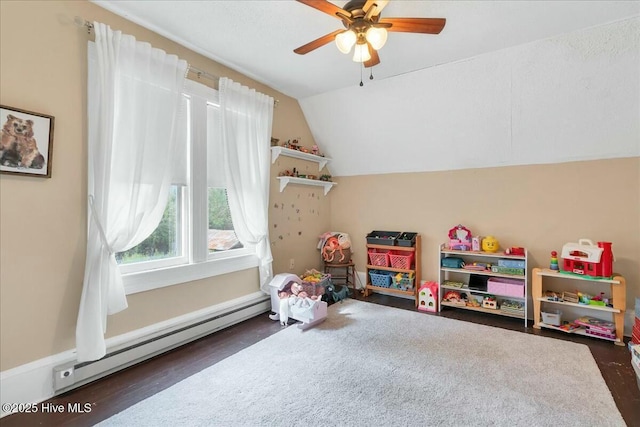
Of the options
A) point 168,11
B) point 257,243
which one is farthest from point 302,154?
point 168,11

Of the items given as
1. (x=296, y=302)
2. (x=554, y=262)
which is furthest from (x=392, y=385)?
(x=554, y=262)

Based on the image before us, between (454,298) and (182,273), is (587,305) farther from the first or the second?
(182,273)

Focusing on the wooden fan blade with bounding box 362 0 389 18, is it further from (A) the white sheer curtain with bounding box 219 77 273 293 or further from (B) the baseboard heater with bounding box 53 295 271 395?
(B) the baseboard heater with bounding box 53 295 271 395

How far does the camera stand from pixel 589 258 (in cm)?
264

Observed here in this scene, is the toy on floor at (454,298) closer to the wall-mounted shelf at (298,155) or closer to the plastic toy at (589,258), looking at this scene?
the plastic toy at (589,258)

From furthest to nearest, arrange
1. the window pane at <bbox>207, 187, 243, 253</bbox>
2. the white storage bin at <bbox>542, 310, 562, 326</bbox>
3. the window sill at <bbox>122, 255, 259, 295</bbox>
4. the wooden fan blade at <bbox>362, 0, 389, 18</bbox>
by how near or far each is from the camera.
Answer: the window pane at <bbox>207, 187, 243, 253</bbox>, the white storage bin at <bbox>542, 310, 562, 326</bbox>, the window sill at <bbox>122, 255, 259, 295</bbox>, the wooden fan blade at <bbox>362, 0, 389, 18</bbox>

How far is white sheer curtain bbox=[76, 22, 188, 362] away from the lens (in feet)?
6.45

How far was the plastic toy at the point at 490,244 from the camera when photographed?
328 cm

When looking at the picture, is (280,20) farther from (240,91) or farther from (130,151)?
(130,151)

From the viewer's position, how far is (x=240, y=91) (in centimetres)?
299

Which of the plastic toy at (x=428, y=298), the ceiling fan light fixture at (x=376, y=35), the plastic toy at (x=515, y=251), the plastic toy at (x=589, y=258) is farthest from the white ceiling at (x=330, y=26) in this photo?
the plastic toy at (x=428, y=298)

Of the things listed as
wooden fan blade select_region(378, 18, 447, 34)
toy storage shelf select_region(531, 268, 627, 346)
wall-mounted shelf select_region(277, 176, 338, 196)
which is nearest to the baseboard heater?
wall-mounted shelf select_region(277, 176, 338, 196)

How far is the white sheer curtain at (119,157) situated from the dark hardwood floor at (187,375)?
258 mm

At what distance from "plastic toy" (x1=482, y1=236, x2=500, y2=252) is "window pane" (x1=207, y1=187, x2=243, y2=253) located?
2719 mm
